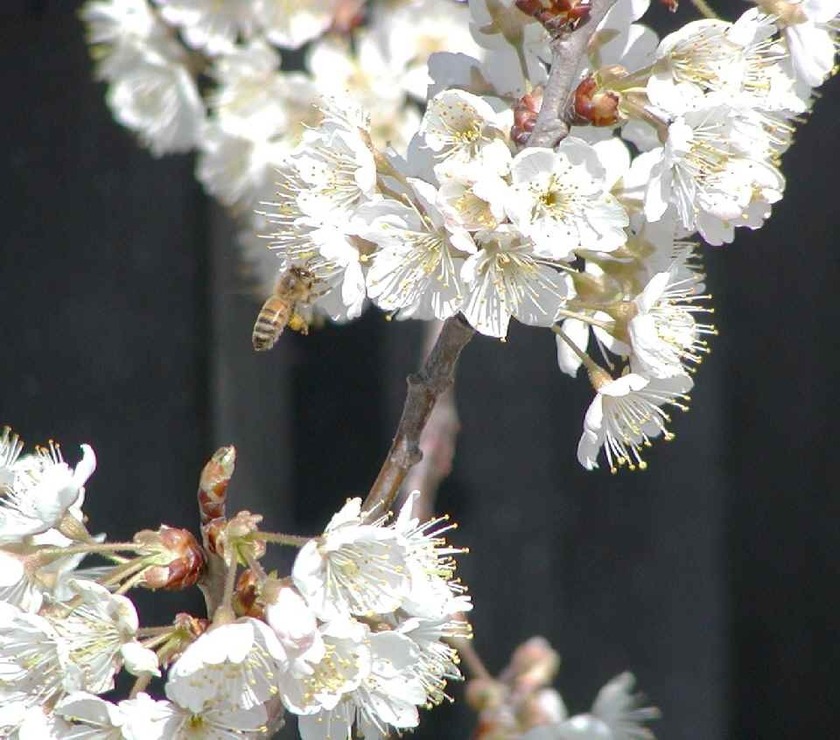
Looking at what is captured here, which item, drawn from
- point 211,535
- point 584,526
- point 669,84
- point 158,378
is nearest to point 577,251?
point 669,84

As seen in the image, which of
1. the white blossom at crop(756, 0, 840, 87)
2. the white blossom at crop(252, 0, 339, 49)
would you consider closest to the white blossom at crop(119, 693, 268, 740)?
the white blossom at crop(756, 0, 840, 87)

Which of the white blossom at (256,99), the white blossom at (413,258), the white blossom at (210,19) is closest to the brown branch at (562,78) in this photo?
the white blossom at (413,258)

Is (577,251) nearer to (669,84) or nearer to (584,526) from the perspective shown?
(669,84)

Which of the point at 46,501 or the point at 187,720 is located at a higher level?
the point at 46,501

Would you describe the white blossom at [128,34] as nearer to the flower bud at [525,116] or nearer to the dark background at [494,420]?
the dark background at [494,420]

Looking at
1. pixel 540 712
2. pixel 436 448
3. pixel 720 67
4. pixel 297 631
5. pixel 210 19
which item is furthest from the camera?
pixel 210 19

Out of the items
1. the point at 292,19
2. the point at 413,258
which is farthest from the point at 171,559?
the point at 292,19

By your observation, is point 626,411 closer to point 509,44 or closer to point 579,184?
point 579,184
